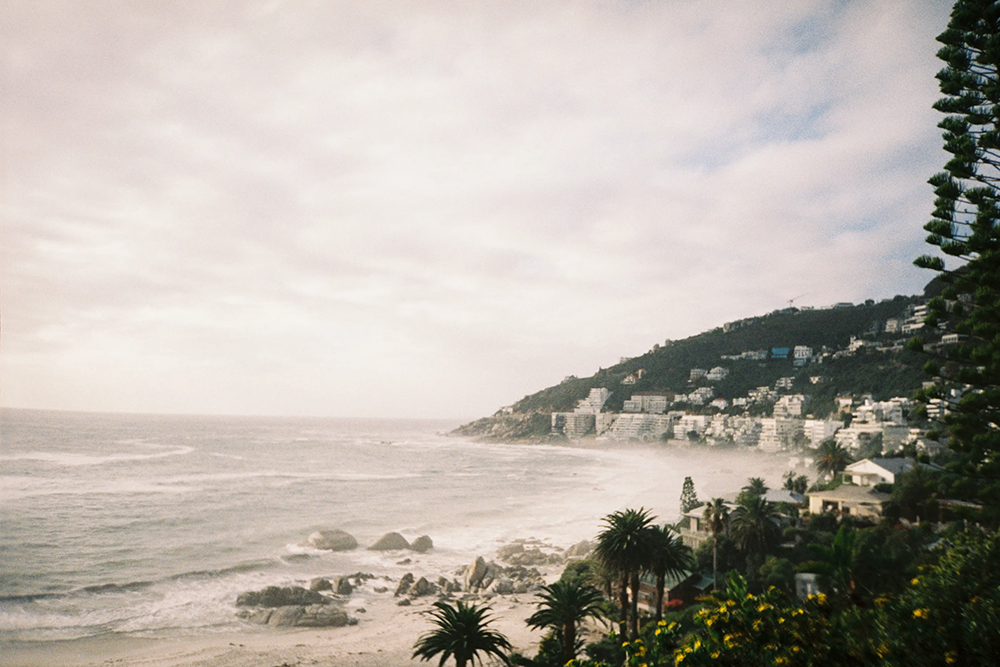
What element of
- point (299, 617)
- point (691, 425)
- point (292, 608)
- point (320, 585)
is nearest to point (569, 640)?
point (299, 617)

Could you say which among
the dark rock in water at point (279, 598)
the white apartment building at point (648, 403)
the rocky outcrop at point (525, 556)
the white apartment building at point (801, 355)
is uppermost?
the white apartment building at point (801, 355)

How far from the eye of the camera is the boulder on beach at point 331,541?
1558 inches

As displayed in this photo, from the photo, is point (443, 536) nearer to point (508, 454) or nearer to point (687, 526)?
point (687, 526)

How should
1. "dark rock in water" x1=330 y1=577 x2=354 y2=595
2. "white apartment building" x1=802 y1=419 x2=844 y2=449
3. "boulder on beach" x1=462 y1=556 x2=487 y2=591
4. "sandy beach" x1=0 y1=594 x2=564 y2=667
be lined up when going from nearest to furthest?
"sandy beach" x1=0 y1=594 x2=564 y2=667 → "dark rock in water" x1=330 y1=577 x2=354 y2=595 → "boulder on beach" x1=462 y1=556 x2=487 y2=591 → "white apartment building" x1=802 y1=419 x2=844 y2=449

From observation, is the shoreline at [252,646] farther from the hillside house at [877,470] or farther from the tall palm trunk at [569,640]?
the hillside house at [877,470]

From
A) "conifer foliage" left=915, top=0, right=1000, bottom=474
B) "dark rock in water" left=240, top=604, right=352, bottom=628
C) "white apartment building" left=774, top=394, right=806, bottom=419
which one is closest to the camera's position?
"conifer foliage" left=915, top=0, right=1000, bottom=474

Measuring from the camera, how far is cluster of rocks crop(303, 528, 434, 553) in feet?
130

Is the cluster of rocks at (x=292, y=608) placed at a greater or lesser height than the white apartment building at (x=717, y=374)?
lesser

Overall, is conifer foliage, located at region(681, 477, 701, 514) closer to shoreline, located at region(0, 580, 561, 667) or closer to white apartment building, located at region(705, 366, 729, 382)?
shoreline, located at region(0, 580, 561, 667)

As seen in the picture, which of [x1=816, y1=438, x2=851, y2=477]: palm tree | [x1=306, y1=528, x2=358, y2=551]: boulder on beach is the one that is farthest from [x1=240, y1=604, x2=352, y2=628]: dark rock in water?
[x1=816, y1=438, x2=851, y2=477]: palm tree

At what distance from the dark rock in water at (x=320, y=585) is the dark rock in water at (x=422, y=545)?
9.03 metres

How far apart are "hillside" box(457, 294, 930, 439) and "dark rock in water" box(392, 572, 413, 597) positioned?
7464 cm

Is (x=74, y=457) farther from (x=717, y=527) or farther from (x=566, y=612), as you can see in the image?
(x=717, y=527)

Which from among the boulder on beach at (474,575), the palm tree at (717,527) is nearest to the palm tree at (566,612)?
the palm tree at (717,527)
